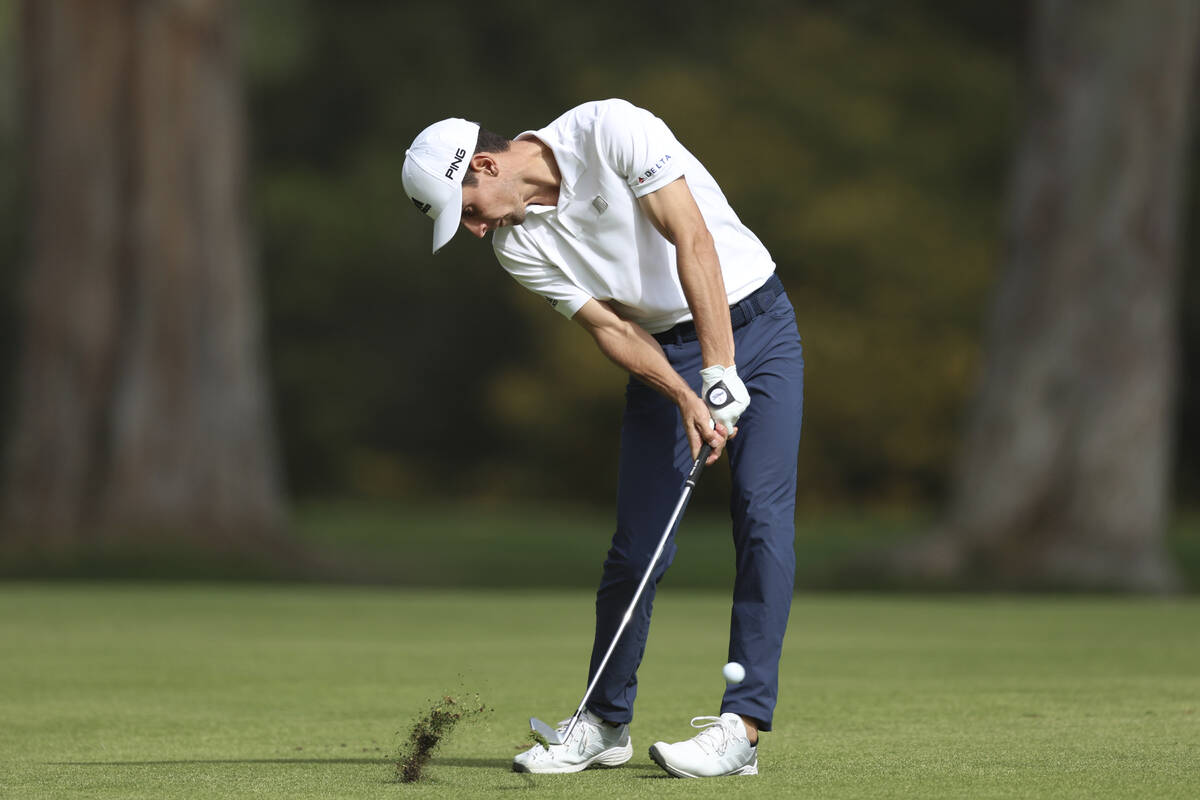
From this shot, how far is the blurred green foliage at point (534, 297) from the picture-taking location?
2778 cm

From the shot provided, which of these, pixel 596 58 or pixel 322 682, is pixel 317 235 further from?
pixel 322 682

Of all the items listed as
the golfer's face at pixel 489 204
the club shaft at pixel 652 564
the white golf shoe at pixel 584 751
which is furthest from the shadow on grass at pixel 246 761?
the golfer's face at pixel 489 204

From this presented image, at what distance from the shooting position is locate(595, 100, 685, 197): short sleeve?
196 inches

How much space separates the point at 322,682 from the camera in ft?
24.8

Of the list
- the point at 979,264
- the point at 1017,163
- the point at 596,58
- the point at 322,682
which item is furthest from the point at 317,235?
the point at 322,682

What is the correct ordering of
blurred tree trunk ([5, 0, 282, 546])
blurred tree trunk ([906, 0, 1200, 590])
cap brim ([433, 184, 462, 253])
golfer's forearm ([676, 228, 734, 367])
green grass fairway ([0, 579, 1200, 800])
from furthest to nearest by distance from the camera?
blurred tree trunk ([5, 0, 282, 546]), blurred tree trunk ([906, 0, 1200, 590]), cap brim ([433, 184, 462, 253]), golfer's forearm ([676, 228, 734, 367]), green grass fairway ([0, 579, 1200, 800])

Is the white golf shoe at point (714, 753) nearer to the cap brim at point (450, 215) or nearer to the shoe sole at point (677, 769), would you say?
the shoe sole at point (677, 769)

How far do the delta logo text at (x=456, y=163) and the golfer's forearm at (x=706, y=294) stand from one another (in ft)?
2.10

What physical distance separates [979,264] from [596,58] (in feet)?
28.4

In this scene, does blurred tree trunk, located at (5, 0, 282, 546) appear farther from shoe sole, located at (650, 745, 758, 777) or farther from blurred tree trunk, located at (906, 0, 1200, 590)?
shoe sole, located at (650, 745, 758, 777)

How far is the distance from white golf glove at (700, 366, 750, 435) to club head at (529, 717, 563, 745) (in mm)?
970

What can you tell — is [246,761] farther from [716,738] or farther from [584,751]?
[716,738]

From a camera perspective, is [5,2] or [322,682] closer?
[322,682]

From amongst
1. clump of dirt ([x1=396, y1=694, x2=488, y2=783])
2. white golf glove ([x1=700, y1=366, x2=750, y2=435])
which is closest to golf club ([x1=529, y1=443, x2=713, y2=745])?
white golf glove ([x1=700, y1=366, x2=750, y2=435])
